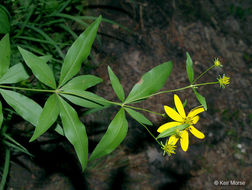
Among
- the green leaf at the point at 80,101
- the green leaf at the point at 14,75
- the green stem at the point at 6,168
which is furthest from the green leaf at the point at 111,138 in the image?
the green stem at the point at 6,168

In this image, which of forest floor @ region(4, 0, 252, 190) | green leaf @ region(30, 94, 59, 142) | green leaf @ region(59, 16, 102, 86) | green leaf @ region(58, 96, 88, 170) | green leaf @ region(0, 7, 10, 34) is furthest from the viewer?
forest floor @ region(4, 0, 252, 190)

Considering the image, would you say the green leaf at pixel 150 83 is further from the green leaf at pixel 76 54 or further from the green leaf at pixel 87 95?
the green leaf at pixel 76 54

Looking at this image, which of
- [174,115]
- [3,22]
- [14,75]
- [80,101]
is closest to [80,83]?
[80,101]

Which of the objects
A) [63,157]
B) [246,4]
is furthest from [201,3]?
[63,157]

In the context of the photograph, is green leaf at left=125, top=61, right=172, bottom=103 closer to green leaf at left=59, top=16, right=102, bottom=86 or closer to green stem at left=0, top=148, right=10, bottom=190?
green leaf at left=59, top=16, right=102, bottom=86

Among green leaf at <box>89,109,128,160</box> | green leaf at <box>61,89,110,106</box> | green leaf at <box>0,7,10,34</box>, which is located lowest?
green leaf at <box>89,109,128,160</box>

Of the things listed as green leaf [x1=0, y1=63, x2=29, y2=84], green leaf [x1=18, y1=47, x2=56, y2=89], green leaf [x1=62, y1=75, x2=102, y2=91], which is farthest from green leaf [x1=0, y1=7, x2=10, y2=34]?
green leaf [x1=62, y1=75, x2=102, y2=91]

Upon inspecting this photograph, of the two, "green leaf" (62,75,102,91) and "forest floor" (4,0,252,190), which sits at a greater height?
"green leaf" (62,75,102,91)
